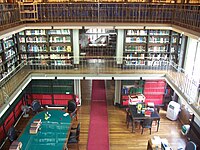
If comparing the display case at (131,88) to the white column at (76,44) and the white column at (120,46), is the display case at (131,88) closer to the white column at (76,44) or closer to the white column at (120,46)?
the white column at (120,46)

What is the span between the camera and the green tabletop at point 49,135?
6.42m

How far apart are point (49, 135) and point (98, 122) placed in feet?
9.69

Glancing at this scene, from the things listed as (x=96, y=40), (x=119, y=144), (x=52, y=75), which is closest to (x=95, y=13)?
(x=96, y=40)

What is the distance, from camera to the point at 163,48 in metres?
9.84

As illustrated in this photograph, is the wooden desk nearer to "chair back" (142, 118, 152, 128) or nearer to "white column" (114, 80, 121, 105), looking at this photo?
"chair back" (142, 118, 152, 128)

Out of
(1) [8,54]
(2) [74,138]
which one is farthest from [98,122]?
(1) [8,54]

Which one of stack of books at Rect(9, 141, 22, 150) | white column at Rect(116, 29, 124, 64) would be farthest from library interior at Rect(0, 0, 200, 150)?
stack of books at Rect(9, 141, 22, 150)

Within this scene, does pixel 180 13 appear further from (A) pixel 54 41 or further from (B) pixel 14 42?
(B) pixel 14 42

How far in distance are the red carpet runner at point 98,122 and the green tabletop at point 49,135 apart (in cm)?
131

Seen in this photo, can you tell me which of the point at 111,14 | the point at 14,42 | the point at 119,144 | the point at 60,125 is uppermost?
the point at 111,14

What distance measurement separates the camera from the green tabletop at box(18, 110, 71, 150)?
6418mm

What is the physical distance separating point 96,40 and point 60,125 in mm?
5014

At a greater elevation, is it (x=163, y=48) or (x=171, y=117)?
(x=163, y=48)

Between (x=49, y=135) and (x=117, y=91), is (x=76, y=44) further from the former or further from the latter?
(x=49, y=135)
